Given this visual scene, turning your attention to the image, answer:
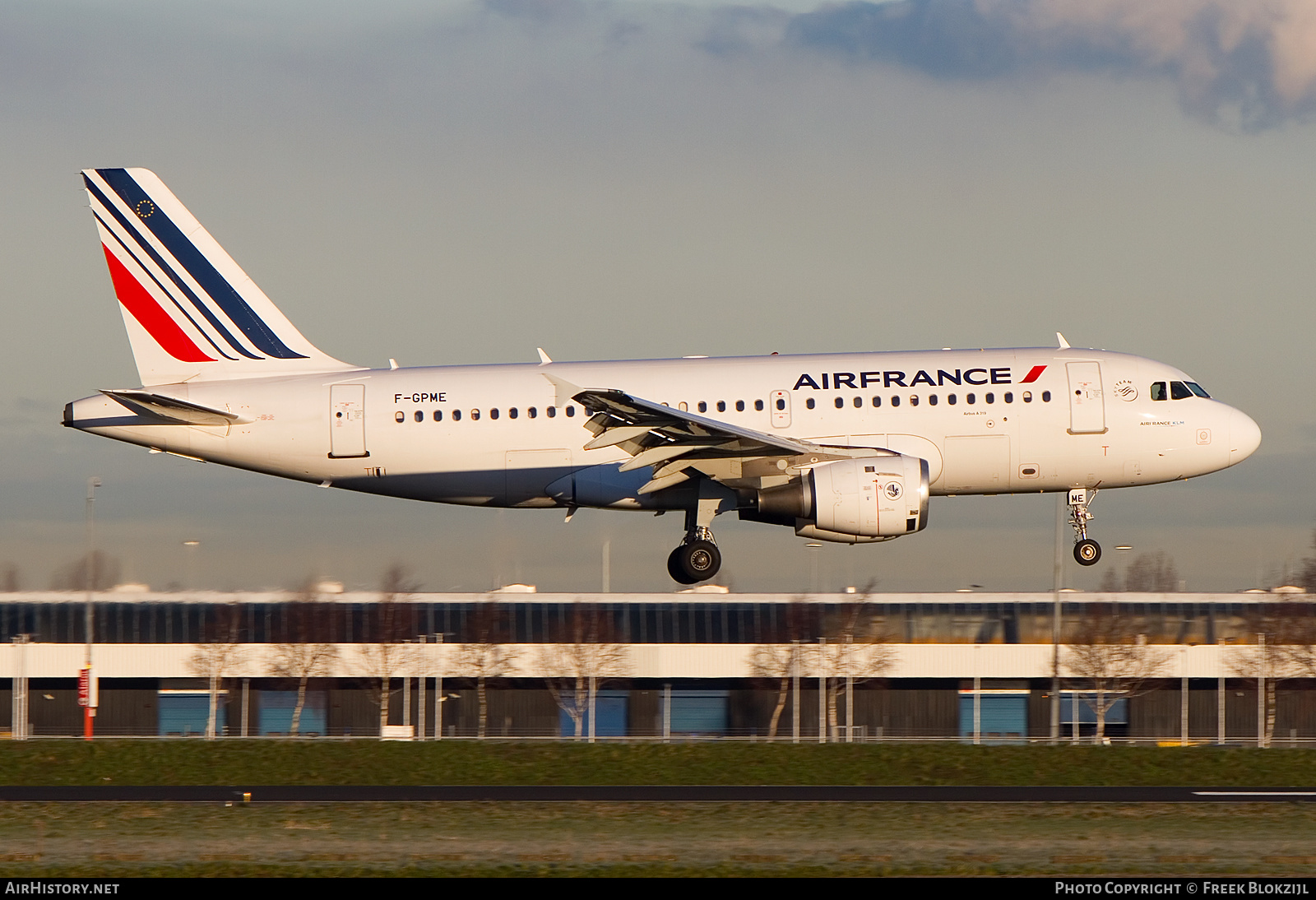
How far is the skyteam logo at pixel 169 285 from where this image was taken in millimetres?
35906

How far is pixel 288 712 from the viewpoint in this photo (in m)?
81.6

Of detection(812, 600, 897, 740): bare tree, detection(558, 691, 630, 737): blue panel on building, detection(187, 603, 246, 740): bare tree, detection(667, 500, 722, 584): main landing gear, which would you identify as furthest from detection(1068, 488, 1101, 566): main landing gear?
detection(187, 603, 246, 740): bare tree

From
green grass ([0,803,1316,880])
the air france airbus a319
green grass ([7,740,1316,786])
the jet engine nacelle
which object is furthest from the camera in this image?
the air france airbus a319

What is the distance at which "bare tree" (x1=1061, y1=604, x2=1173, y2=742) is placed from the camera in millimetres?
77938

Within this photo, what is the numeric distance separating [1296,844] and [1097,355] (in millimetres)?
14952

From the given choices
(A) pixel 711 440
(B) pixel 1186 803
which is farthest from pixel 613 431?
(B) pixel 1186 803

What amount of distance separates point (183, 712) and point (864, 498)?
Answer: 194 feet

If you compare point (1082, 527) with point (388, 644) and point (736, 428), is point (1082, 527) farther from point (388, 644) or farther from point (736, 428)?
point (388, 644)

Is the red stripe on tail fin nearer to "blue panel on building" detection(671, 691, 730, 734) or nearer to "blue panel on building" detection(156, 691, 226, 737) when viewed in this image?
"blue panel on building" detection(671, 691, 730, 734)

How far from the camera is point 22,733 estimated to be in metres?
76.2

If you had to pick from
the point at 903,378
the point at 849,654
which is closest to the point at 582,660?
the point at 849,654

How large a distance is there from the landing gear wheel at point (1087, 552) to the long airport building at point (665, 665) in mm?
43295

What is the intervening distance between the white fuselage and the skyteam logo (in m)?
1.83

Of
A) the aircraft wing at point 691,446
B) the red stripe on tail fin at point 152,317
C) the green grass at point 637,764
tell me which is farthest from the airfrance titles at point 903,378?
the red stripe on tail fin at point 152,317
